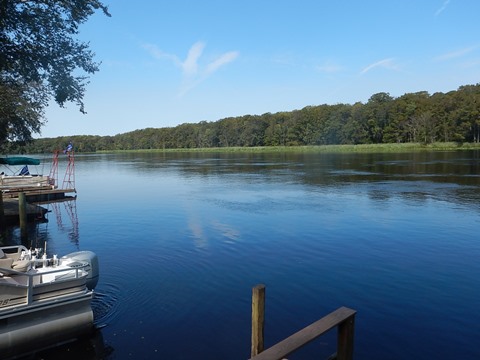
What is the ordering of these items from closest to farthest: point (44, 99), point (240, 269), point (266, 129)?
1. point (240, 269)
2. point (44, 99)
3. point (266, 129)

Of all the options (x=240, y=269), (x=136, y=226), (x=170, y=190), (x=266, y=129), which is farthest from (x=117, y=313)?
(x=266, y=129)

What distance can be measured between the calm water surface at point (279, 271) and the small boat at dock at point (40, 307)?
59cm

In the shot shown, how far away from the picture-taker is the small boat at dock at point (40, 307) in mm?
9113

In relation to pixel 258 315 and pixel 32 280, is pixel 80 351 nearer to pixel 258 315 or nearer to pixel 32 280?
pixel 32 280

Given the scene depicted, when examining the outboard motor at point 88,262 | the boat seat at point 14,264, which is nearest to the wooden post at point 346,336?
the outboard motor at point 88,262

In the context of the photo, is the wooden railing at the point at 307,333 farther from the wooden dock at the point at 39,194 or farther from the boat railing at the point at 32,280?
the wooden dock at the point at 39,194

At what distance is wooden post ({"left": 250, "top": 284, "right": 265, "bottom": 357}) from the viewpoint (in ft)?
24.2

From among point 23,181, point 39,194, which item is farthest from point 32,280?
point 23,181

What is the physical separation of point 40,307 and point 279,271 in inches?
344

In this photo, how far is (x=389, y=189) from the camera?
3872cm

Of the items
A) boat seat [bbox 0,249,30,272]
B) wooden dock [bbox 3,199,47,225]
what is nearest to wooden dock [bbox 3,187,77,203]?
wooden dock [bbox 3,199,47,225]

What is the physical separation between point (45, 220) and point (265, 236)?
17.1 m

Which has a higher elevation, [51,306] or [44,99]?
[44,99]

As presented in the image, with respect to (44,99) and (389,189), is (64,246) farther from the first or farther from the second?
(389,189)
